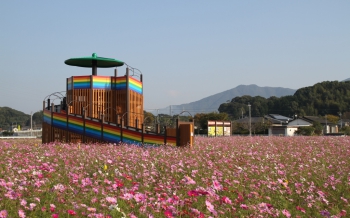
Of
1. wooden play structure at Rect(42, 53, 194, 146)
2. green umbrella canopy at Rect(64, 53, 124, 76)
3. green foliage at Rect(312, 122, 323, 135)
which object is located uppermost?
green umbrella canopy at Rect(64, 53, 124, 76)

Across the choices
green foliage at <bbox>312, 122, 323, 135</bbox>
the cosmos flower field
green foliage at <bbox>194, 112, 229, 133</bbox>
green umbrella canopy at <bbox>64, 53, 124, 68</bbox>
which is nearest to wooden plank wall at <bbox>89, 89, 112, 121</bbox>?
green umbrella canopy at <bbox>64, 53, 124, 68</bbox>

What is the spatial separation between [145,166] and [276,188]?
115 inches

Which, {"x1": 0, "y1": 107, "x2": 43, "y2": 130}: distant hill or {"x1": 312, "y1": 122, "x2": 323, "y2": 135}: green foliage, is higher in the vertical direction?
{"x1": 0, "y1": 107, "x2": 43, "y2": 130}: distant hill

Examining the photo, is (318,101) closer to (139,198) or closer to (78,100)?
(78,100)

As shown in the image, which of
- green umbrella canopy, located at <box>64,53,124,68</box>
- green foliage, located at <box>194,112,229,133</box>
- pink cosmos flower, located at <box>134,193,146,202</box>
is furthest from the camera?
green foliage, located at <box>194,112,229,133</box>

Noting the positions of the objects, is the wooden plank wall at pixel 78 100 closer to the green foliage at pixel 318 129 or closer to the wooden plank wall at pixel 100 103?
the wooden plank wall at pixel 100 103

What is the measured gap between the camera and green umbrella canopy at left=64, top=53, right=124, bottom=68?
23.7 metres

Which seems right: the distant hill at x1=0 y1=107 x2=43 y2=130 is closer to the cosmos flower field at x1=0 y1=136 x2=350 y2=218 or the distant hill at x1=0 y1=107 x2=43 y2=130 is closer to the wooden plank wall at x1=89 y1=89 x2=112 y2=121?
the wooden plank wall at x1=89 y1=89 x2=112 y2=121

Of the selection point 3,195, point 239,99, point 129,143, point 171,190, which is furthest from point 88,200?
point 239,99

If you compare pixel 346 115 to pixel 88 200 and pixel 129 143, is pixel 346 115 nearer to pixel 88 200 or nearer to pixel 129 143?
pixel 129 143

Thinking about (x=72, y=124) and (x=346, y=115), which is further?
(x=346, y=115)

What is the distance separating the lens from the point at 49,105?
77.9 feet

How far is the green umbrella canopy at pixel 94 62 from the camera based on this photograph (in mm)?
23700

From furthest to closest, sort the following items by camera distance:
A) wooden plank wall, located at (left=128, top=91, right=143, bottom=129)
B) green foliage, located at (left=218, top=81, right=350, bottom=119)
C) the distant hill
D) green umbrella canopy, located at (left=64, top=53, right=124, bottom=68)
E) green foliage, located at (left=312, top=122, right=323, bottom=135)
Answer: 1. the distant hill
2. green foliage, located at (left=218, top=81, right=350, bottom=119)
3. green foliage, located at (left=312, top=122, right=323, bottom=135)
4. green umbrella canopy, located at (left=64, top=53, right=124, bottom=68)
5. wooden plank wall, located at (left=128, top=91, right=143, bottom=129)
